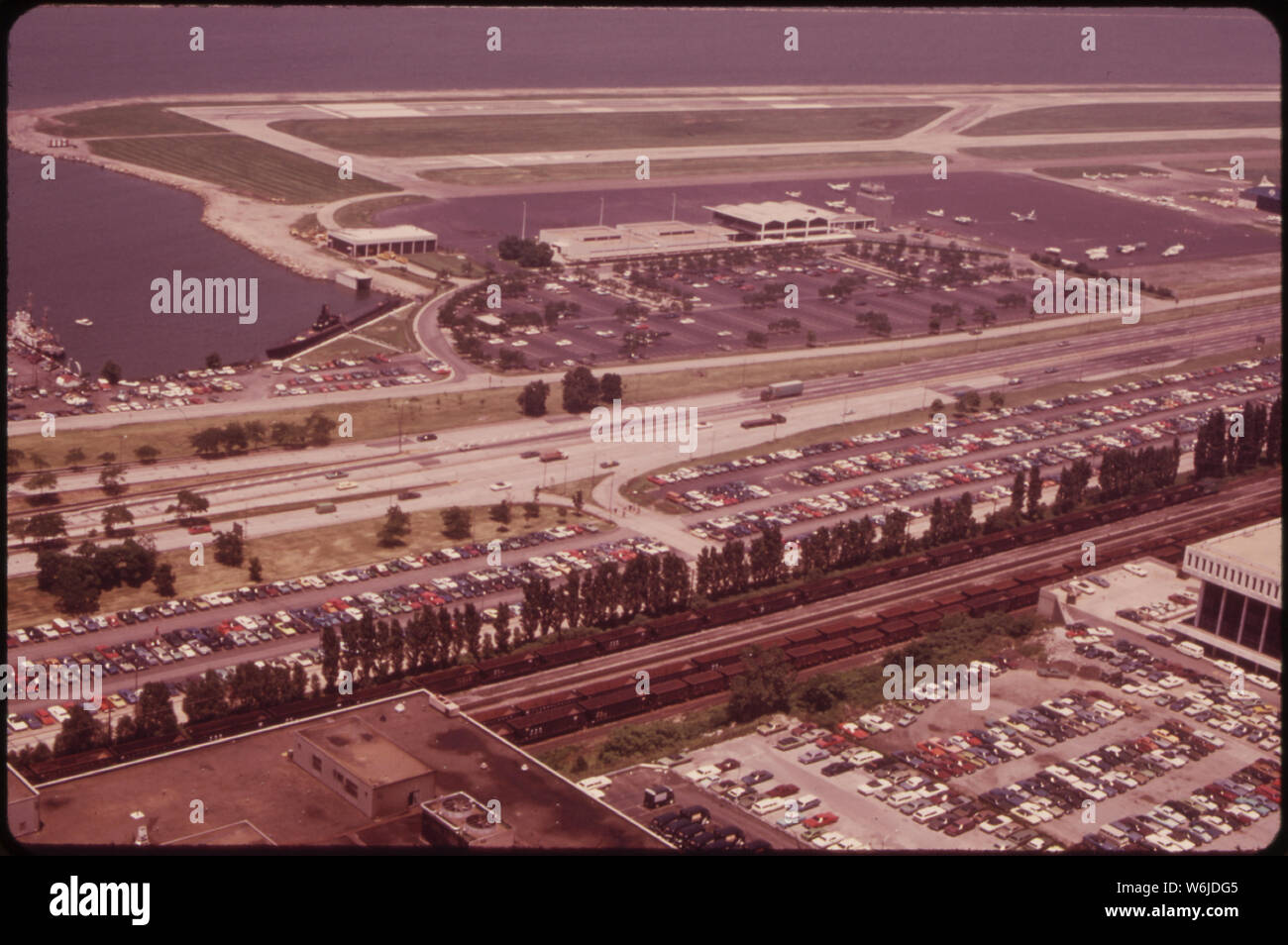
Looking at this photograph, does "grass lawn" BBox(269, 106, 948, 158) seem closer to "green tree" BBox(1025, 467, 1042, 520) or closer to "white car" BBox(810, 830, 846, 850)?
"green tree" BBox(1025, 467, 1042, 520)

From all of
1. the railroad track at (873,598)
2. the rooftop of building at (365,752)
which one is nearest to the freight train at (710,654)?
the railroad track at (873,598)

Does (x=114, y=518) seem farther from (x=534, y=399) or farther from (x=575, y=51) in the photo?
(x=575, y=51)

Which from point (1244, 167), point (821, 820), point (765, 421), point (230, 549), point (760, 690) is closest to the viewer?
point (821, 820)

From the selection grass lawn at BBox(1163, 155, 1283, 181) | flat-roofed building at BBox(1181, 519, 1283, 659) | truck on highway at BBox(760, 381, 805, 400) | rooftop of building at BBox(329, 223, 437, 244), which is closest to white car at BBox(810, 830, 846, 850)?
flat-roofed building at BBox(1181, 519, 1283, 659)

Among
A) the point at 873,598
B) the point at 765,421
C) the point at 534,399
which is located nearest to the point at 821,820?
the point at 873,598

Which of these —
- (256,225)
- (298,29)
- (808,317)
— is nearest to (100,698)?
(808,317)

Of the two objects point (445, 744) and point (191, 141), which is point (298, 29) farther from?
point (445, 744)
